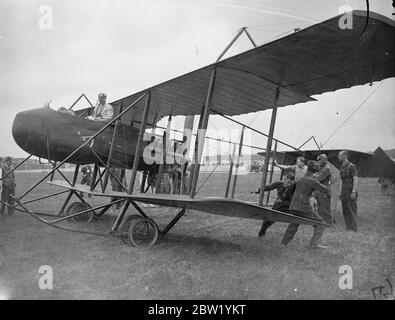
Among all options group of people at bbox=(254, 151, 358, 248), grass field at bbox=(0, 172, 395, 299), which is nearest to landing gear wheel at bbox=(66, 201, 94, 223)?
grass field at bbox=(0, 172, 395, 299)

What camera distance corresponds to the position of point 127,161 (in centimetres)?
650

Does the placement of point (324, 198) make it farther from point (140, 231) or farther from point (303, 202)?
point (140, 231)

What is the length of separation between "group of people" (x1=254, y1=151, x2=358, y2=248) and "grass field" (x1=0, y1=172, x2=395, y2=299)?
0.29 metres

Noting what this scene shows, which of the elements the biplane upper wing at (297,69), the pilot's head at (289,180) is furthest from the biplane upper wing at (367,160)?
the biplane upper wing at (297,69)

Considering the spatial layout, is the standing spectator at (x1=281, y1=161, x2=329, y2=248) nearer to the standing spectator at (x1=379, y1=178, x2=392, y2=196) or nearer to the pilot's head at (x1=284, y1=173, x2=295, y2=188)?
the pilot's head at (x1=284, y1=173, x2=295, y2=188)

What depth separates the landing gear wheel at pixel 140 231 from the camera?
5.16 meters

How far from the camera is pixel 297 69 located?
445 cm

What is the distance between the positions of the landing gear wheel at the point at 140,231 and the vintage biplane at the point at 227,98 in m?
0.02

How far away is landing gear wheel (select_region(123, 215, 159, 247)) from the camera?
5.16 metres

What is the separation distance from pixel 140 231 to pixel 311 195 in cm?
311

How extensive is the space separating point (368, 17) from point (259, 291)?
9.22ft

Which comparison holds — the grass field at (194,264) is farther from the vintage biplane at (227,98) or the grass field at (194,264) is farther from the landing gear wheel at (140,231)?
the vintage biplane at (227,98)

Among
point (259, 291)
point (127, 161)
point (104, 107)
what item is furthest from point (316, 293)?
point (104, 107)

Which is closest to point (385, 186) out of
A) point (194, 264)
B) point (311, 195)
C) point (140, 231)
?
point (311, 195)
